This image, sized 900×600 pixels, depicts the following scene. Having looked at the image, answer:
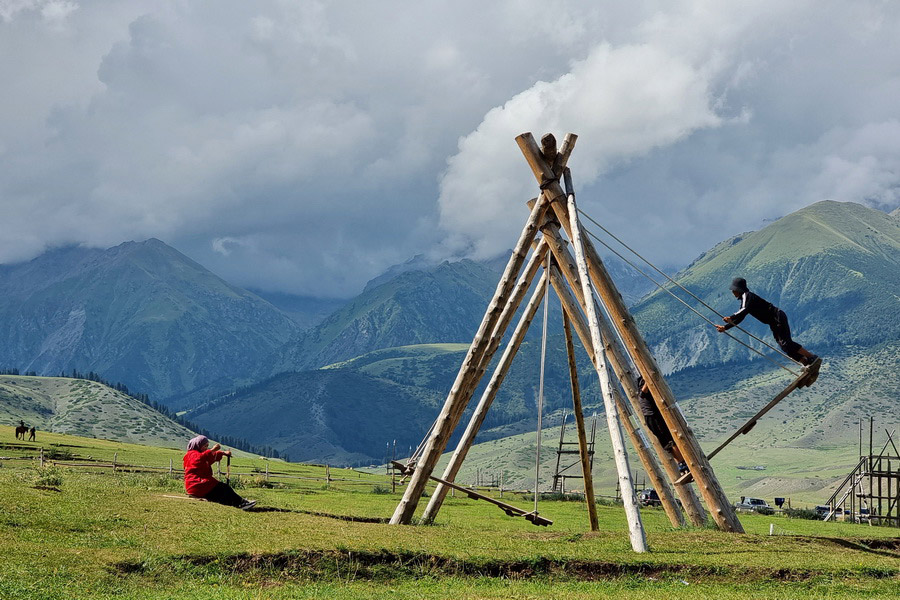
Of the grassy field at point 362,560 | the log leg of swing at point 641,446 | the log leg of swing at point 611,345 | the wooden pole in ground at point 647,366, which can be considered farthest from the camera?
the log leg of swing at point 641,446

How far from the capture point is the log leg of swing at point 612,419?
59.3 feet

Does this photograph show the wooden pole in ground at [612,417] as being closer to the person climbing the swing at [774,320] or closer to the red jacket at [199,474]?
the person climbing the swing at [774,320]

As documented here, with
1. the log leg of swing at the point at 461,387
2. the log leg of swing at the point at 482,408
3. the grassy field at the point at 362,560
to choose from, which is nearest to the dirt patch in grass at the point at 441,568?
the grassy field at the point at 362,560

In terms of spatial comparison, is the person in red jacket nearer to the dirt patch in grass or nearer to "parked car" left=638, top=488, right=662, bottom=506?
the dirt patch in grass

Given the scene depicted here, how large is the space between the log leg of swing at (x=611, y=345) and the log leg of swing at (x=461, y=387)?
1.98 feet

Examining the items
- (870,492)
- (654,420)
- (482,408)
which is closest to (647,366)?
(654,420)

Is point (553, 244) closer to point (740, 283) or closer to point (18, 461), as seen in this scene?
point (740, 283)

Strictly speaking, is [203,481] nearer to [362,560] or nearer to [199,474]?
[199,474]

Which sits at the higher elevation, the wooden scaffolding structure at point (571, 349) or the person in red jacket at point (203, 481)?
the wooden scaffolding structure at point (571, 349)

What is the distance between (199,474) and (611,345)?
34.1 ft

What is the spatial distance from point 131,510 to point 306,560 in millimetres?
5605

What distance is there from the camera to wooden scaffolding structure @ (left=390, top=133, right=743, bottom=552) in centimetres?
2203

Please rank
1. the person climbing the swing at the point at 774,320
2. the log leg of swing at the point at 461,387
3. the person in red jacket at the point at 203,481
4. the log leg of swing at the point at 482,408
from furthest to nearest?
the log leg of swing at the point at 482,408 → the log leg of swing at the point at 461,387 → the person in red jacket at the point at 203,481 → the person climbing the swing at the point at 774,320

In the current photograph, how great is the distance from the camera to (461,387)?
24125 millimetres
